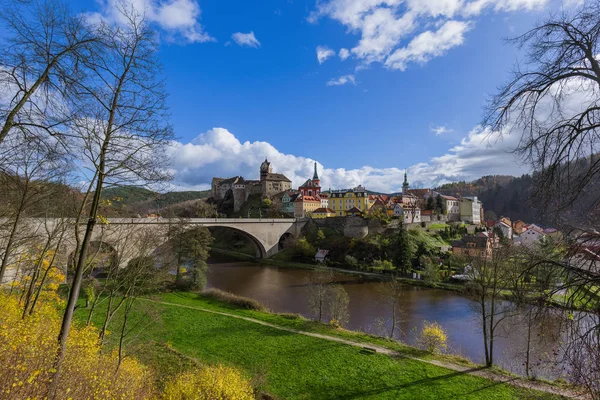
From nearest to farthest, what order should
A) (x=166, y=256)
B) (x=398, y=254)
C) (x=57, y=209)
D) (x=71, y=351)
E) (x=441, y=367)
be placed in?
1. (x=71, y=351)
2. (x=57, y=209)
3. (x=441, y=367)
4. (x=166, y=256)
5. (x=398, y=254)

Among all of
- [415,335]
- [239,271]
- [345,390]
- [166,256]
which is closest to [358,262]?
[239,271]

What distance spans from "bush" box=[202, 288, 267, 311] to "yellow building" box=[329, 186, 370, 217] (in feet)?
138

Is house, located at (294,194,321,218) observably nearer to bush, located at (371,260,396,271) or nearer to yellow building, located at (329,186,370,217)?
yellow building, located at (329,186,370,217)

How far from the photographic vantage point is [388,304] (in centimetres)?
2252

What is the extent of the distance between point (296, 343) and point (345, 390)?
4050 mm

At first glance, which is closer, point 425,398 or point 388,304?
point 425,398

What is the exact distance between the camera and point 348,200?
209ft

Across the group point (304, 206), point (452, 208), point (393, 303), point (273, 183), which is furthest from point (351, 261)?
point (273, 183)

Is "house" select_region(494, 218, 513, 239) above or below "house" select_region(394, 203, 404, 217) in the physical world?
below

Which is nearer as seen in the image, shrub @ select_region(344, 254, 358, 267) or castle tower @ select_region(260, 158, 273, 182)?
shrub @ select_region(344, 254, 358, 267)

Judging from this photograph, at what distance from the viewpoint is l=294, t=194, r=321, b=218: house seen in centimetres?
6206

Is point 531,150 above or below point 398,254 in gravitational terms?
above

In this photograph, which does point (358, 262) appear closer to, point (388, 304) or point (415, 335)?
point (388, 304)

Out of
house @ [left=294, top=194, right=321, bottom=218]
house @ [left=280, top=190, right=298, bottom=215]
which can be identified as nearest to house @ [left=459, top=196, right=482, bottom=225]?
house @ [left=294, top=194, right=321, bottom=218]
